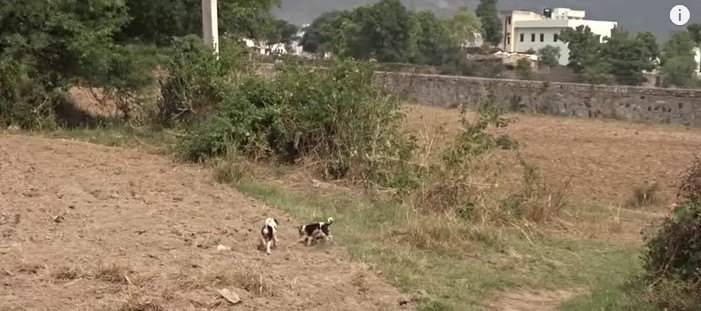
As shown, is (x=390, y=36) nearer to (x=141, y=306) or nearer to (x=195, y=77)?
(x=195, y=77)

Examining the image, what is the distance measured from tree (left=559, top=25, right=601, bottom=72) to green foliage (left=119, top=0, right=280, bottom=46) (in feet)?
88.3

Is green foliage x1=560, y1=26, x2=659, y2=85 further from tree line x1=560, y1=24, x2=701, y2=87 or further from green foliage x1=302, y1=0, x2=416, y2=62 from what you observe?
green foliage x1=302, y1=0, x2=416, y2=62

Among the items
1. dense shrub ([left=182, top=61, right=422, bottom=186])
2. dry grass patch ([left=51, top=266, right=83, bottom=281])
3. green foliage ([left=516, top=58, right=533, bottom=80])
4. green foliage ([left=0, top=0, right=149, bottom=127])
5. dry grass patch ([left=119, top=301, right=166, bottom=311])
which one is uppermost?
green foliage ([left=0, top=0, right=149, bottom=127])

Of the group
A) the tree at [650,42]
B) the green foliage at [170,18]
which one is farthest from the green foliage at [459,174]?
the tree at [650,42]

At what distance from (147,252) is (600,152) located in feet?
51.1

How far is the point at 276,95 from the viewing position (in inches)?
486

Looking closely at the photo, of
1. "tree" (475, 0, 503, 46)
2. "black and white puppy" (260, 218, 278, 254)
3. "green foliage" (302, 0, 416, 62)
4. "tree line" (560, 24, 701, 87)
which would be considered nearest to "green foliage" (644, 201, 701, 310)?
"black and white puppy" (260, 218, 278, 254)

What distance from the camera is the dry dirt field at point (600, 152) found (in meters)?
15.5

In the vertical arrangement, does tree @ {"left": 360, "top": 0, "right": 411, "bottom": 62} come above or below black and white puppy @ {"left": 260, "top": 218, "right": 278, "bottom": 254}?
above

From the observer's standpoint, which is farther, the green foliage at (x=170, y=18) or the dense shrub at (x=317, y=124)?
the green foliage at (x=170, y=18)

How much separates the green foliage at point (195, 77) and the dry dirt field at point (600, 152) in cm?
291

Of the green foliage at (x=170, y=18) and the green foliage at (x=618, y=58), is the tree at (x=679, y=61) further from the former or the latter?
the green foliage at (x=170, y=18)

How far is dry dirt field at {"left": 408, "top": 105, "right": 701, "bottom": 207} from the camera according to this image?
50.7ft

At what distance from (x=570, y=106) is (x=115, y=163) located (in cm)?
2117
